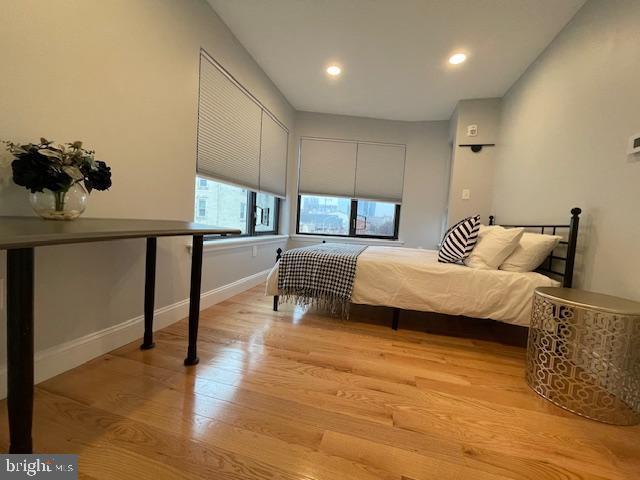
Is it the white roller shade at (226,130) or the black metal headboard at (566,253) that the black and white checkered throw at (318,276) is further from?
the black metal headboard at (566,253)

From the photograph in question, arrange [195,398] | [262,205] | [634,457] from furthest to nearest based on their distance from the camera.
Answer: [262,205] < [195,398] < [634,457]

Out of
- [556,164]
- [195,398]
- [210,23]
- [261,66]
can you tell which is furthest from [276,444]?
[261,66]

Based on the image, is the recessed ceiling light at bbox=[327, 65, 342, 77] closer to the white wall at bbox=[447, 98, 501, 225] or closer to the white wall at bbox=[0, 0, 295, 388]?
the white wall at bbox=[0, 0, 295, 388]

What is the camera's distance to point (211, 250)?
7.94ft

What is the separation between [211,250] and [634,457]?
8.56 ft

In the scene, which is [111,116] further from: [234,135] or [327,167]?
[327,167]

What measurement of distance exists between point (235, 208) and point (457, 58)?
2.58m

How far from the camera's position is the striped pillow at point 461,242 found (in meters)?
2.21

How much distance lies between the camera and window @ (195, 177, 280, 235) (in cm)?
252

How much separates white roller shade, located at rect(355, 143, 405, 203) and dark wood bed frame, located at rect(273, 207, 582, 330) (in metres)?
1.97

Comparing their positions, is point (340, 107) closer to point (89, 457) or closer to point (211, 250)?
point (211, 250)

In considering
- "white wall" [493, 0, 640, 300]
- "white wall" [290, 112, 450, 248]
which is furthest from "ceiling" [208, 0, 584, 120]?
"white wall" [290, 112, 450, 248]

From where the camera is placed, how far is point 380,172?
417cm

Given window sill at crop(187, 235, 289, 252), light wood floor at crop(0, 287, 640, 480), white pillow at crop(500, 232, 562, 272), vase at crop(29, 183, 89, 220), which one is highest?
vase at crop(29, 183, 89, 220)
